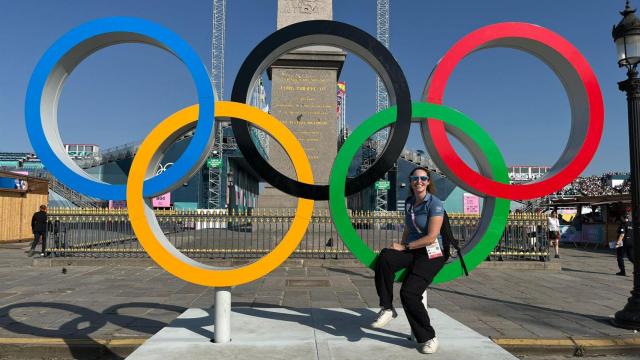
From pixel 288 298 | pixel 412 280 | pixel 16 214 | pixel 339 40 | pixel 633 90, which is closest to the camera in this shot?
pixel 412 280

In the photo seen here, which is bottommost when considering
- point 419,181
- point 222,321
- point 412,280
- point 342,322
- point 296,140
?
point 342,322

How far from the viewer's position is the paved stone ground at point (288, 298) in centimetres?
675

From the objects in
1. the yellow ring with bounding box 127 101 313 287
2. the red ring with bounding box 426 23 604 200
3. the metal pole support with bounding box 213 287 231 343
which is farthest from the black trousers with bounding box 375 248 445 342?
the metal pole support with bounding box 213 287 231 343

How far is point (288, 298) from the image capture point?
894cm

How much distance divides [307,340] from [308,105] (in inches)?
636

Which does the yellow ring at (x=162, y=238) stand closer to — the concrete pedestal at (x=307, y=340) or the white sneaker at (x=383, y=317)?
the concrete pedestal at (x=307, y=340)

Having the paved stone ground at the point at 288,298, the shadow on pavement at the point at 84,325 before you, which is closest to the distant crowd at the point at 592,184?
the paved stone ground at the point at 288,298

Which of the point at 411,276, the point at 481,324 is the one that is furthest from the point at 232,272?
the point at 481,324

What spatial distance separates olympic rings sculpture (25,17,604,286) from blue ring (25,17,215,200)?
0.01 m

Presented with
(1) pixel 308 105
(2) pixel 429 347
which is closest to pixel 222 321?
(2) pixel 429 347

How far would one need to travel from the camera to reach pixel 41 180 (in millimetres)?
25938

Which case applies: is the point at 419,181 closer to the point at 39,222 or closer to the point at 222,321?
the point at 222,321

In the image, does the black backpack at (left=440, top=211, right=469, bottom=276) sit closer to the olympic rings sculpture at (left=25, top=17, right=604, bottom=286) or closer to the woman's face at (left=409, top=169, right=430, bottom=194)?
the olympic rings sculpture at (left=25, top=17, right=604, bottom=286)

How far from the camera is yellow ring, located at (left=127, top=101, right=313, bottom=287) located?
202 inches
